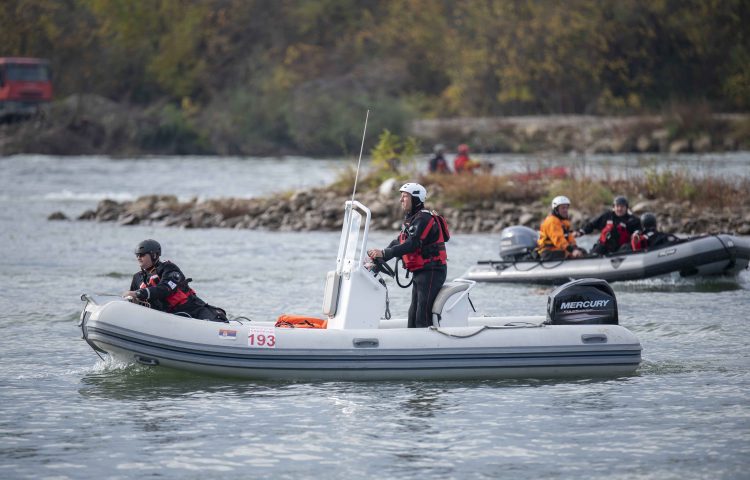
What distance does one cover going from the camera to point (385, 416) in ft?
34.8

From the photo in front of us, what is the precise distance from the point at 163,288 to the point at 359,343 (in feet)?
6.33

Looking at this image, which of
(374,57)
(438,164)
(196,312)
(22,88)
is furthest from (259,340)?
(374,57)

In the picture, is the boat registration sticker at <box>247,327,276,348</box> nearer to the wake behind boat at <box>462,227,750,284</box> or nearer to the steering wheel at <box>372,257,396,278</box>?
the steering wheel at <box>372,257,396,278</box>

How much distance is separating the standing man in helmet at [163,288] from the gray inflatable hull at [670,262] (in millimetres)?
7475

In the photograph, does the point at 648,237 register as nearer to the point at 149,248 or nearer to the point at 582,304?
the point at 582,304

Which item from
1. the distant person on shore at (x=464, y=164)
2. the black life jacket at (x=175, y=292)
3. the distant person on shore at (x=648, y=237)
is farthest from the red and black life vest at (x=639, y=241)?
the distant person on shore at (x=464, y=164)

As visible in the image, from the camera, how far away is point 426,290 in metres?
11.8

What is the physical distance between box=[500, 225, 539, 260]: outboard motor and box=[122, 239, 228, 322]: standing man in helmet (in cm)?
796

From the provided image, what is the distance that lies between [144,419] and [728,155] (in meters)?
Answer: 36.0

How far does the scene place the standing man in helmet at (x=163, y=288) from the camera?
459 inches

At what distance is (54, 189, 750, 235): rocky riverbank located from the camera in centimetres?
2430

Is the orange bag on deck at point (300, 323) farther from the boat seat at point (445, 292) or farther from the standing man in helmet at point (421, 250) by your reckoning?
the boat seat at point (445, 292)

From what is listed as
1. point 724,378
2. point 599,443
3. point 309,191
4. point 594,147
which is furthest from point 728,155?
point 599,443

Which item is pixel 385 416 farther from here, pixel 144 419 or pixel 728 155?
pixel 728 155
